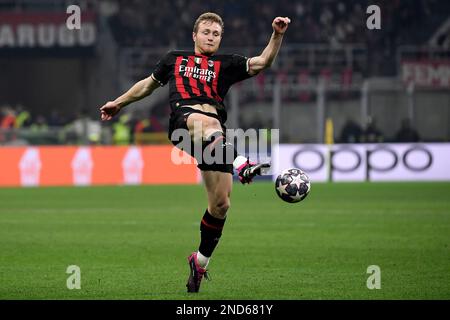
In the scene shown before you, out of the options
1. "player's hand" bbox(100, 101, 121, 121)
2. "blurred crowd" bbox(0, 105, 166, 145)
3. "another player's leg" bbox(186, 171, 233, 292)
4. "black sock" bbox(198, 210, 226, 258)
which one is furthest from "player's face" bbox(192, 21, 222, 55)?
"blurred crowd" bbox(0, 105, 166, 145)

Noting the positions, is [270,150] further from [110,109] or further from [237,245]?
[110,109]

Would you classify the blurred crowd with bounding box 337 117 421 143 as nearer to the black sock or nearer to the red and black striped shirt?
the red and black striped shirt

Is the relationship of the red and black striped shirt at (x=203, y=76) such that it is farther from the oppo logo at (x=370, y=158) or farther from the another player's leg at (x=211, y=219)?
the oppo logo at (x=370, y=158)

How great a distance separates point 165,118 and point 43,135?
6.60m

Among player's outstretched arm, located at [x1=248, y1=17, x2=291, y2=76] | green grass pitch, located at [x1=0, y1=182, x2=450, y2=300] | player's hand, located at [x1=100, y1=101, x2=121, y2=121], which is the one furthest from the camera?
player's hand, located at [x1=100, y1=101, x2=121, y2=121]

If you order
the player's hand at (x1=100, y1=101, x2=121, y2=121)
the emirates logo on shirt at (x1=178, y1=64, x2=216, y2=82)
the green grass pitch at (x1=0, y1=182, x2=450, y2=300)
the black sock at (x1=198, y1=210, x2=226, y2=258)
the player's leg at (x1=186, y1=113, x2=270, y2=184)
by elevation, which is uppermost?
the emirates logo on shirt at (x1=178, y1=64, x2=216, y2=82)

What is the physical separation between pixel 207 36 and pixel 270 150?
16.0 metres

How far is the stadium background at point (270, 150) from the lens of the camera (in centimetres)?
1048

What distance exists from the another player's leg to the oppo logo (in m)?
15.5

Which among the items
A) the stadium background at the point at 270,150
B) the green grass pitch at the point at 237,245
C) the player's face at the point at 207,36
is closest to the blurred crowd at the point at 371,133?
the stadium background at the point at 270,150

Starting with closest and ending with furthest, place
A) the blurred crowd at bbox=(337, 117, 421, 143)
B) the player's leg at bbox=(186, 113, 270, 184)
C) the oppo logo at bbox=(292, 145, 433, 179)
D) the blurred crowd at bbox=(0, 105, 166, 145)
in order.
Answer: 1. the player's leg at bbox=(186, 113, 270, 184)
2. the oppo logo at bbox=(292, 145, 433, 179)
3. the blurred crowd at bbox=(337, 117, 421, 143)
4. the blurred crowd at bbox=(0, 105, 166, 145)

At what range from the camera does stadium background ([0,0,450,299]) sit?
34.4 feet

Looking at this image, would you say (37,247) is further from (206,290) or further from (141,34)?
(141,34)

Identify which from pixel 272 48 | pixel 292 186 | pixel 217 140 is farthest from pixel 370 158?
pixel 217 140
